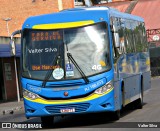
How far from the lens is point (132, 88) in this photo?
1645cm

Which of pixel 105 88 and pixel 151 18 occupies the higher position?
pixel 151 18

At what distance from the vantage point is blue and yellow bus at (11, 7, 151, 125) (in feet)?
42.5

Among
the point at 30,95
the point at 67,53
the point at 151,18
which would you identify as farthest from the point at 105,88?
the point at 151,18

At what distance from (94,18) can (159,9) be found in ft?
125

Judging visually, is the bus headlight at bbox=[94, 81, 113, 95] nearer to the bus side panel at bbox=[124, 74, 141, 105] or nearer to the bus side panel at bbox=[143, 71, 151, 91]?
the bus side panel at bbox=[124, 74, 141, 105]

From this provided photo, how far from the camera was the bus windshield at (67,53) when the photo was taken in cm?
1310

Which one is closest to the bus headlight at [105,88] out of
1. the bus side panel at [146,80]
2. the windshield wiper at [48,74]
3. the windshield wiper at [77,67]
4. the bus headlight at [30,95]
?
the windshield wiper at [77,67]

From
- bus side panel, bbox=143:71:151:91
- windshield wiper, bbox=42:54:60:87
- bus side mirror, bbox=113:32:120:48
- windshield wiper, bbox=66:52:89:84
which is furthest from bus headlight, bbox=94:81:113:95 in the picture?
bus side panel, bbox=143:71:151:91

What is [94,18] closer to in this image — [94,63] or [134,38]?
[94,63]

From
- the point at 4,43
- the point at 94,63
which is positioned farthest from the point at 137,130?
the point at 4,43

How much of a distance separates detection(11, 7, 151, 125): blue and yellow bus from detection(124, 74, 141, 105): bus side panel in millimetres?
1303

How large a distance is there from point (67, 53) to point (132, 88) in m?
3.99

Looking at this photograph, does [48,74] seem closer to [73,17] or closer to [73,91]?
[73,91]

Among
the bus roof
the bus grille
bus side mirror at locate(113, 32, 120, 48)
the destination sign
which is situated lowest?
the bus grille
